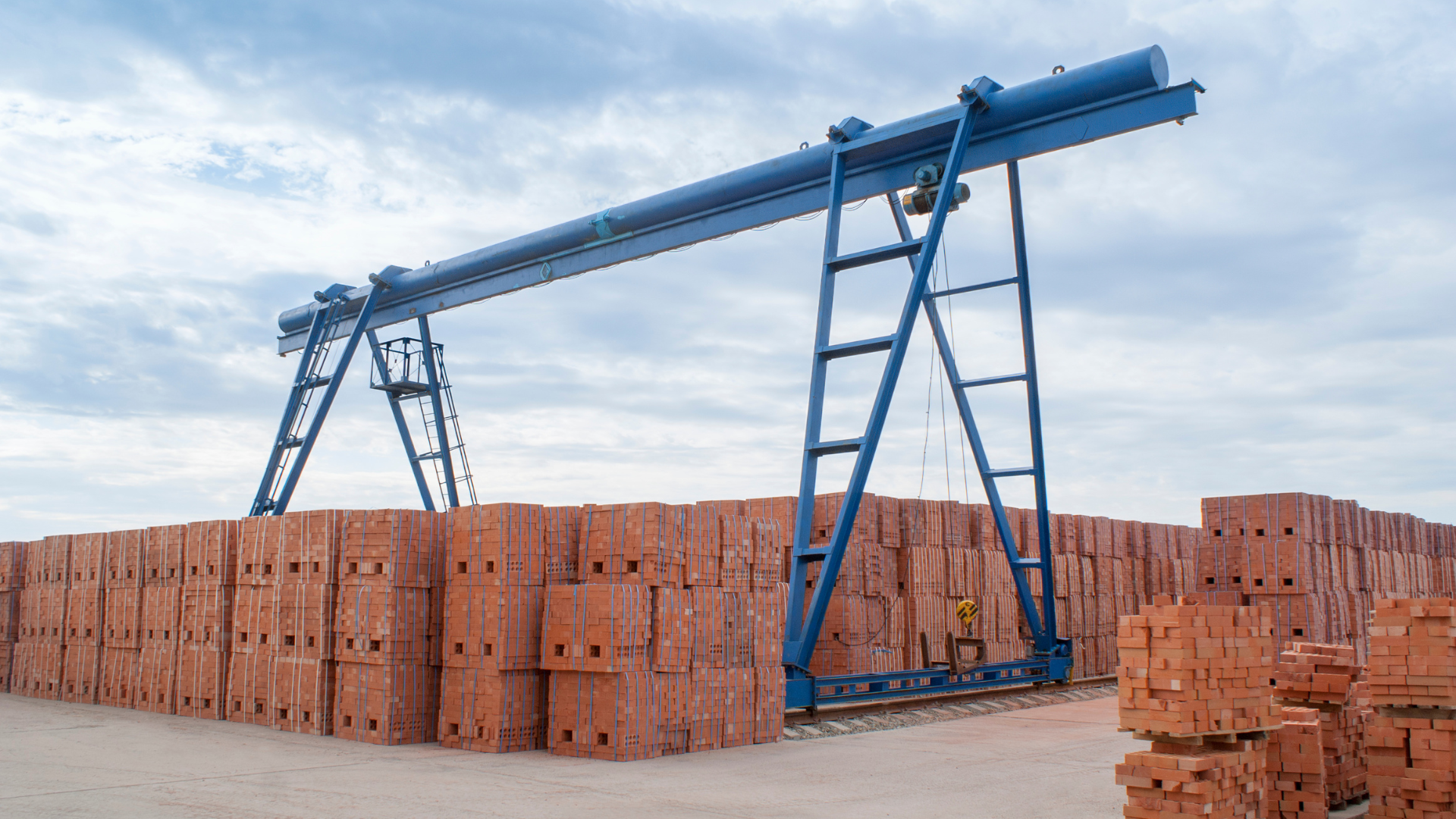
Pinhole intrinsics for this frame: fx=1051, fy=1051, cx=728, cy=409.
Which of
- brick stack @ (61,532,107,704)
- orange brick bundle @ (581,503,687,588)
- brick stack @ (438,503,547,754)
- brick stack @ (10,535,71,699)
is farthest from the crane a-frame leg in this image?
brick stack @ (10,535,71,699)

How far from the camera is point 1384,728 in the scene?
850cm

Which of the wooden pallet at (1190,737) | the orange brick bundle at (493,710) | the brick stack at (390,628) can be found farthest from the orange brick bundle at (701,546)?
the wooden pallet at (1190,737)

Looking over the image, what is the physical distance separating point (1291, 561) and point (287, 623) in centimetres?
1353

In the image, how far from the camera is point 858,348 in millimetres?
13750

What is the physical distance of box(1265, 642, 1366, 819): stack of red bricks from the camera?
823 centimetres

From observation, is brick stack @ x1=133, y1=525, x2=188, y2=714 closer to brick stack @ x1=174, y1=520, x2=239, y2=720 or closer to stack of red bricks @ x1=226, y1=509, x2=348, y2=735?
brick stack @ x1=174, y1=520, x2=239, y2=720

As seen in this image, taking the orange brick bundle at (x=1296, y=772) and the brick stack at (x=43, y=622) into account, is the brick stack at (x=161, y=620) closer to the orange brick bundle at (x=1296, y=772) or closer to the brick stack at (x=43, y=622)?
the brick stack at (x=43, y=622)

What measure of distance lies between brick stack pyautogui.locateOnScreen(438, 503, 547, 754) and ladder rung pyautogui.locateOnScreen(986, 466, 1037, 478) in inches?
319

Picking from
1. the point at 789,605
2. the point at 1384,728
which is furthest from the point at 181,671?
the point at 1384,728

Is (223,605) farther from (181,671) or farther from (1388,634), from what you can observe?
(1388,634)

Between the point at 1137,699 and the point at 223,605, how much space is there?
13.0 meters

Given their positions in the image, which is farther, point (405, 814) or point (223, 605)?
point (223, 605)

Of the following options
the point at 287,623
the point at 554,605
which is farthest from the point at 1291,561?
the point at 287,623

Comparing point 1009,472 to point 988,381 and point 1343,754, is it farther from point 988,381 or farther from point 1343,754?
point 1343,754
